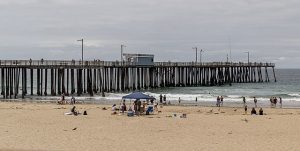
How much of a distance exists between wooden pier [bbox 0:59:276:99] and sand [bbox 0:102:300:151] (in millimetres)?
16691

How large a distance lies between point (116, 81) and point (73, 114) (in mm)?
26234

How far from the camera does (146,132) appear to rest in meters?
18.3

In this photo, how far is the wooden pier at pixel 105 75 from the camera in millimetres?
41250

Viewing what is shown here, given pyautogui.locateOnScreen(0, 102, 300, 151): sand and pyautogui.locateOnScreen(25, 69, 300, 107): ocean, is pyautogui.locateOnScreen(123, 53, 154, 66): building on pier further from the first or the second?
pyautogui.locateOnScreen(0, 102, 300, 151): sand

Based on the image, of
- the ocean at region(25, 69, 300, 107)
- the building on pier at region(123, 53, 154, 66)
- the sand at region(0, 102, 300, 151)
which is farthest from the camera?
the building on pier at region(123, 53, 154, 66)

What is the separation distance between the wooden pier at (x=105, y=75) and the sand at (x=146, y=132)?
16691 mm

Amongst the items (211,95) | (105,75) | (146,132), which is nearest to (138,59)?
(105,75)

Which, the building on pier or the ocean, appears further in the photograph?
the building on pier

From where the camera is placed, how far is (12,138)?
16250mm

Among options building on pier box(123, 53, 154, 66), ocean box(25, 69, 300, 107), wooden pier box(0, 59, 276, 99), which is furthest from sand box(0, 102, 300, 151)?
building on pier box(123, 53, 154, 66)

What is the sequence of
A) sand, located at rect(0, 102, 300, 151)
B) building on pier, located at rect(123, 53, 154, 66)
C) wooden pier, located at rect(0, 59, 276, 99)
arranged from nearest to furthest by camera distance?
sand, located at rect(0, 102, 300, 151)
wooden pier, located at rect(0, 59, 276, 99)
building on pier, located at rect(123, 53, 154, 66)

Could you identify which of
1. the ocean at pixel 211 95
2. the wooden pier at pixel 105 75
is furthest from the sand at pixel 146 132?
the wooden pier at pixel 105 75

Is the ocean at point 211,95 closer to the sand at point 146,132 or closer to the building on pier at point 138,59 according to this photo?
the building on pier at point 138,59

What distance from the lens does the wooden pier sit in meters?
41.2
